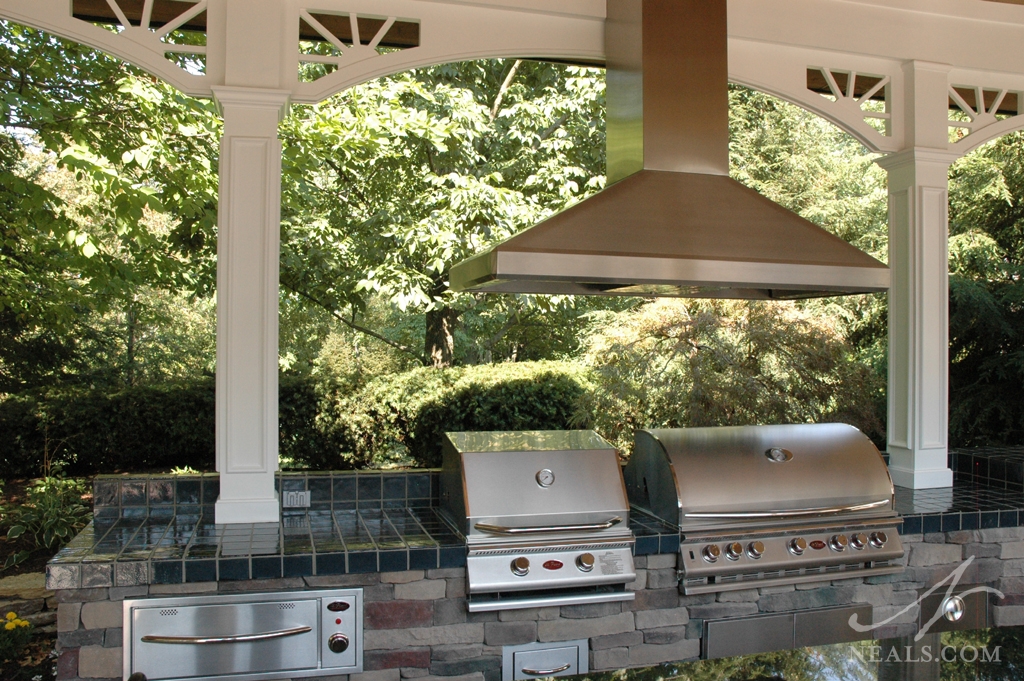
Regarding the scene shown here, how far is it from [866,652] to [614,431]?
4837 mm

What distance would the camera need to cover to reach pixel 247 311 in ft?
9.43

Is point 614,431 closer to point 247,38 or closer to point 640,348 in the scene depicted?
point 640,348

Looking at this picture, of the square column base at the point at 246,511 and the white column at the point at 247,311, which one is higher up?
the white column at the point at 247,311

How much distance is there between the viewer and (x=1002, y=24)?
12.9ft

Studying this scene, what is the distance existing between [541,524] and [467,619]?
380 millimetres

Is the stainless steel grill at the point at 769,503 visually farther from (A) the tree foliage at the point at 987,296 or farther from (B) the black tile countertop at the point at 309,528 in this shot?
(A) the tree foliage at the point at 987,296

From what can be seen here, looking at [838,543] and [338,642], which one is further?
[838,543]

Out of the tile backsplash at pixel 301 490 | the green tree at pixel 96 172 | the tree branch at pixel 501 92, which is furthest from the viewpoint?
the tree branch at pixel 501 92

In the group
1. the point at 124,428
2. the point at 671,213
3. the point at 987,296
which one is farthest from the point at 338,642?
the point at 987,296

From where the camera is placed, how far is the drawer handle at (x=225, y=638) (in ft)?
7.45

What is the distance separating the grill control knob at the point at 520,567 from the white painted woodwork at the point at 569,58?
3.12 ft

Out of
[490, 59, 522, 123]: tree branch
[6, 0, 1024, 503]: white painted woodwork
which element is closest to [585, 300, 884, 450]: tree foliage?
[6, 0, 1024, 503]: white painted woodwork

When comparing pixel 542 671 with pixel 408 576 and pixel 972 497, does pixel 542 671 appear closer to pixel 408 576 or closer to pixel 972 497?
pixel 408 576

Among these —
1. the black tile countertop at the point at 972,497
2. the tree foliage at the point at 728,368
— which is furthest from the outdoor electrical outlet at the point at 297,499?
the tree foliage at the point at 728,368
